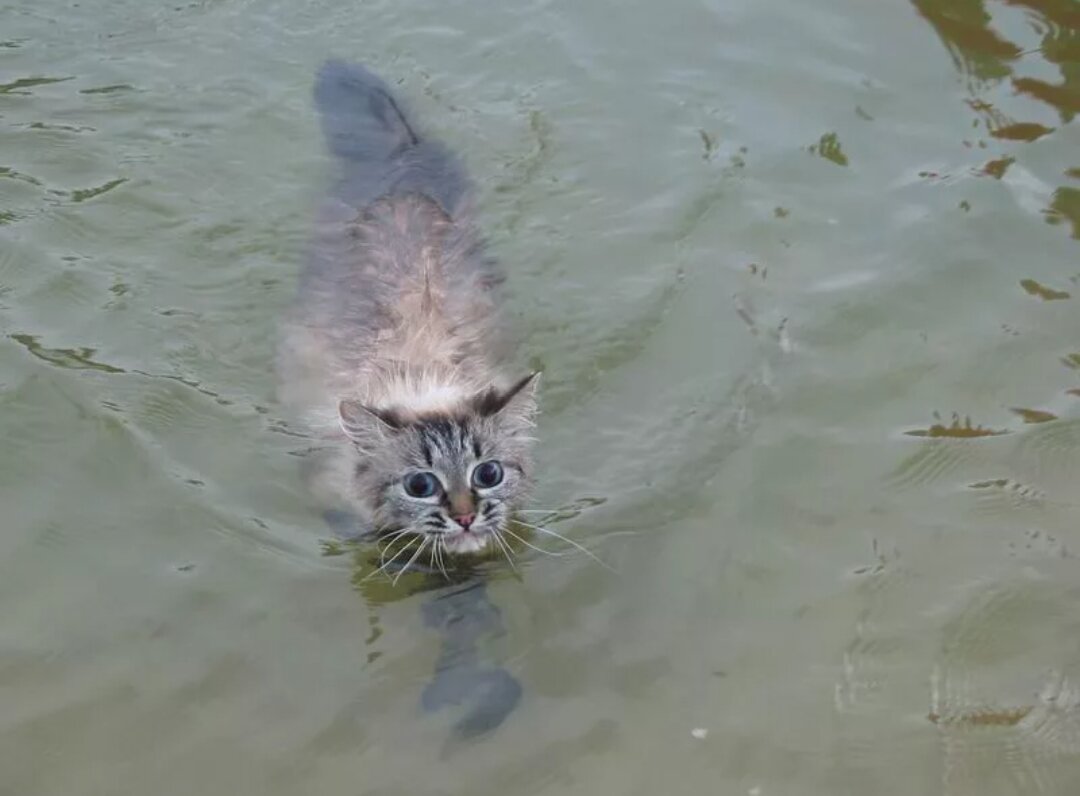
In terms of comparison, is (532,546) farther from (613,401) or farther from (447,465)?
(613,401)

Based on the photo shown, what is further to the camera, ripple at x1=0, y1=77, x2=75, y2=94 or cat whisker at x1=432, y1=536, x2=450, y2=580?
ripple at x1=0, y1=77, x2=75, y2=94

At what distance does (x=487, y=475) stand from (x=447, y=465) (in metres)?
0.17

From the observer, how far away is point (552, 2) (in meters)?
8.74

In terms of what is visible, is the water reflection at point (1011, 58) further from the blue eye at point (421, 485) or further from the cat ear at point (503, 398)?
the blue eye at point (421, 485)

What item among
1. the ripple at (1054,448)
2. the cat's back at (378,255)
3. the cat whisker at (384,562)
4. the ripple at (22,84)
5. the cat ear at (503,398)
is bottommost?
the cat whisker at (384,562)

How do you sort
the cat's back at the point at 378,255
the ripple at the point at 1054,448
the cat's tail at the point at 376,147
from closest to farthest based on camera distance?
the ripple at the point at 1054,448 → the cat's back at the point at 378,255 → the cat's tail at the point at 376,147

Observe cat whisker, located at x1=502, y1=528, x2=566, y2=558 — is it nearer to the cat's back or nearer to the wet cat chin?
the wet cat chin

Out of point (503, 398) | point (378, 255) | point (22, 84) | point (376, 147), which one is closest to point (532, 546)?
point (503, 398)

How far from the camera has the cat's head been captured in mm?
5133

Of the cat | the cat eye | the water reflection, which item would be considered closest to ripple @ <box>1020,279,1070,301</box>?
the water reflection

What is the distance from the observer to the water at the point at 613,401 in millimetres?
4613

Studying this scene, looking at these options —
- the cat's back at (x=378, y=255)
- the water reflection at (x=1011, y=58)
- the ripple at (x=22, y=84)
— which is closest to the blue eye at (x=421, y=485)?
the cat's back at (x=378, y=255)

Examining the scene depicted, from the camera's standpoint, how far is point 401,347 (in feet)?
19.9

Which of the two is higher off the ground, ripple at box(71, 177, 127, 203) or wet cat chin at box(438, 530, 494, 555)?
wet cat chin at box(438, 530, 494, 555)
